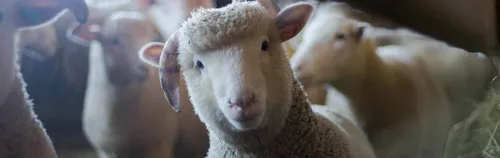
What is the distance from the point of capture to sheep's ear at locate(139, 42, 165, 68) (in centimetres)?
78

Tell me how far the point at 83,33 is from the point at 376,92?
463mm

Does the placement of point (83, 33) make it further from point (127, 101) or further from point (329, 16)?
point (329, 16)

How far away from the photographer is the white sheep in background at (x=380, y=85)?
2.85 feet

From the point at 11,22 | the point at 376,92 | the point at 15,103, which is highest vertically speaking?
the point at 11,22

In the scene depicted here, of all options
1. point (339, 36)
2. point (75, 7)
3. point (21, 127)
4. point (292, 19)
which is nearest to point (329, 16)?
point (339, 36)

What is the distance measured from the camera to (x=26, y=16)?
81 cm

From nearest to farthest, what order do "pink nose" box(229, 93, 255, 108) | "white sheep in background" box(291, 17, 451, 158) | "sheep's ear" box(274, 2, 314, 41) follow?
1. "pink nose" box(229, 93, 255, 108)
2. "sheep's ear" box(274, 2, 314, 41)
3. "white sheep in background" box(291, 17, 451, 158)

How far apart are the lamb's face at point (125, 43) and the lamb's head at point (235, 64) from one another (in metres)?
0.06

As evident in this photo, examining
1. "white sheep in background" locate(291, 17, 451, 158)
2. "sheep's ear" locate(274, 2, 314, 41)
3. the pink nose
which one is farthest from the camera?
"white sheep in background" locate(291, 17, 451, 158)

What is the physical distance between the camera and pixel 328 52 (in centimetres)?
87

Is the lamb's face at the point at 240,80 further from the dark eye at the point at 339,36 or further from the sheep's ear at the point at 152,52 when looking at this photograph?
the dark eye at the point at 339,36

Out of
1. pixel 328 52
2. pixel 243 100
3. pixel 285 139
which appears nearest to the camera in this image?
pixel 243 100

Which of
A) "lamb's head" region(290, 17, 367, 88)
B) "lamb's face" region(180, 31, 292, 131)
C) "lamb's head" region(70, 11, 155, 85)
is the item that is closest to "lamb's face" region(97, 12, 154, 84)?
"lamb's head" region(70, 11, 155, 85)

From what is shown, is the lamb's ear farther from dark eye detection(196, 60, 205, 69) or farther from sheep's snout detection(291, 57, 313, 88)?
sheep's snout detection(291, 57, 313, 88)
